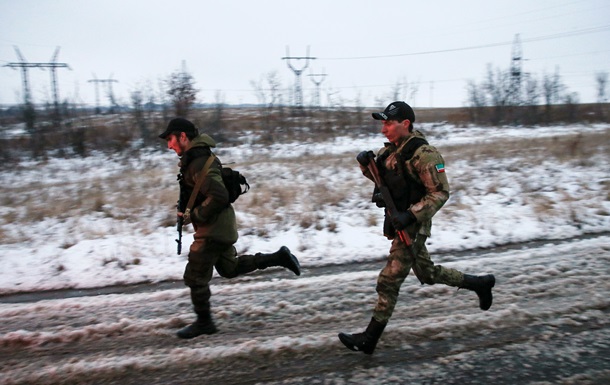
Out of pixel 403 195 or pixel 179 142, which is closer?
pixel 403 195

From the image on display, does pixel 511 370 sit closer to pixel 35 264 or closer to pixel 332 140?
pixel 35 264

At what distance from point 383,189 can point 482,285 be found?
1.34m

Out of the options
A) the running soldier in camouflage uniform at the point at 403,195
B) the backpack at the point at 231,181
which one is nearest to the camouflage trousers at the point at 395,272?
the running soldier in camouflage uniform at the point at 403,195

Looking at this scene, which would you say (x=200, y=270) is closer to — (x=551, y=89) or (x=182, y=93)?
(x=182, y=93)

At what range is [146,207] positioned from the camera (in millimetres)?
9398

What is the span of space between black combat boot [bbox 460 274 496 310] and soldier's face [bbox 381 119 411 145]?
144 cm

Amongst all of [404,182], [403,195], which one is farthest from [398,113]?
[403,195]

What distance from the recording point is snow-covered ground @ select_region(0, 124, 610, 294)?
6.50 m

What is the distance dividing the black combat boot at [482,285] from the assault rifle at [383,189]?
28.6 inches

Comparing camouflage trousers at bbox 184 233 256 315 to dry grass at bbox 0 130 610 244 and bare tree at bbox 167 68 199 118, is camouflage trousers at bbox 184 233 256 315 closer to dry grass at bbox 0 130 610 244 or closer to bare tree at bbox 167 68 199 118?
dry grass at bbox 0 130 610 244

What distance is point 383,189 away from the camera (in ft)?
11.8

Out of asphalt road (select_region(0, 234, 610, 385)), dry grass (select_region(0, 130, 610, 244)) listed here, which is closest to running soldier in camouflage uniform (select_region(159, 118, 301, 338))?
asphalt road (select_region(0, 234, 610, 385))

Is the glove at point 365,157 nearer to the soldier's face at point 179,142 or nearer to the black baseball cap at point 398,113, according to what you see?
the black baseball cap at point 398,113

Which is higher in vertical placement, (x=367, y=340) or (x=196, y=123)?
(x=196, y=123)
